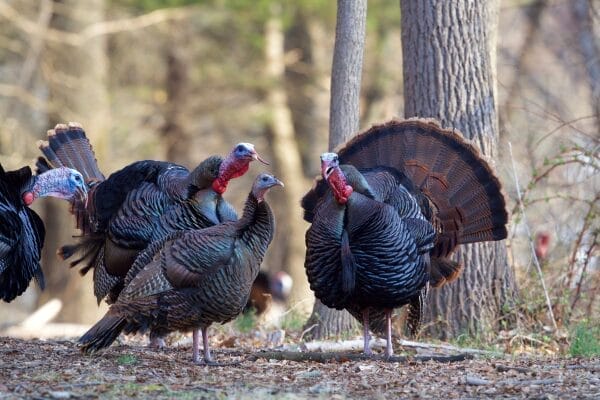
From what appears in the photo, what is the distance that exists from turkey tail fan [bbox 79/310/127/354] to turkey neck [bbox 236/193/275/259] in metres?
0.99

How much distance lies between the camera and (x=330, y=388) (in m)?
5.37

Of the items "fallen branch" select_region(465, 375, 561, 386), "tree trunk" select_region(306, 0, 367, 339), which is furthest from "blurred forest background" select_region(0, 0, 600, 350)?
"fallen branch" select_region(465, 375, 561, 386)

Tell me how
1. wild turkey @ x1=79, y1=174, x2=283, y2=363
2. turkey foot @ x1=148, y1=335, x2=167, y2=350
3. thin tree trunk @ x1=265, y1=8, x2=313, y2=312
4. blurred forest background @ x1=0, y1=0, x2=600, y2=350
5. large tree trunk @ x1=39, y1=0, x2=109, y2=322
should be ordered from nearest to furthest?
wild turkey @ x1=79, y1=174, x2=283, y2=363 < turkey foot @ x1=148, y1=335, x2=167, y2=350 < large tree trunk @ x1=39, y1=0, x2=109, y2=322 < blurred forest background @ x1=0, y1=0, x2=600, y2=350 < thin tree trunk @ x1=265, y1=8, x2=313, y2=312

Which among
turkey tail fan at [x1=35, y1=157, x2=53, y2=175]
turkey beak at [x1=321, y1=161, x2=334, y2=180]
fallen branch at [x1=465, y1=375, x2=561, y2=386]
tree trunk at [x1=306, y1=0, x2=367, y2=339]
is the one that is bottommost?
fallen branch at [x1=465, y1=375, x2=561, y2=386]

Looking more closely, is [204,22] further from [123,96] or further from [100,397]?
[100,397]

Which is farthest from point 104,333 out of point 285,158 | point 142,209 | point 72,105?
point 285,158

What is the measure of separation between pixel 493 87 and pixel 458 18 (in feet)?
2.12

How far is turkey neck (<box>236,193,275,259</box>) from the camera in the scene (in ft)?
20.8

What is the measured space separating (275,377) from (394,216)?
1.49 m

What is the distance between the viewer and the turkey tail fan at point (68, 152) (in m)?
8.34

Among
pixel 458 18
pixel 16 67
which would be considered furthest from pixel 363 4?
pixel 16 67

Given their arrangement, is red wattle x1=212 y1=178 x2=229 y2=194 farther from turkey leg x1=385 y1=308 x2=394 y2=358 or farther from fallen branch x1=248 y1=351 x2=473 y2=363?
turkey leg x1=385 y1=308 x2=394 y2=358

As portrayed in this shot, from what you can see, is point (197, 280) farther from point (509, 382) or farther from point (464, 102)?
point (464, 102)

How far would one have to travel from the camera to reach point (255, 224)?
6375 millimetres
